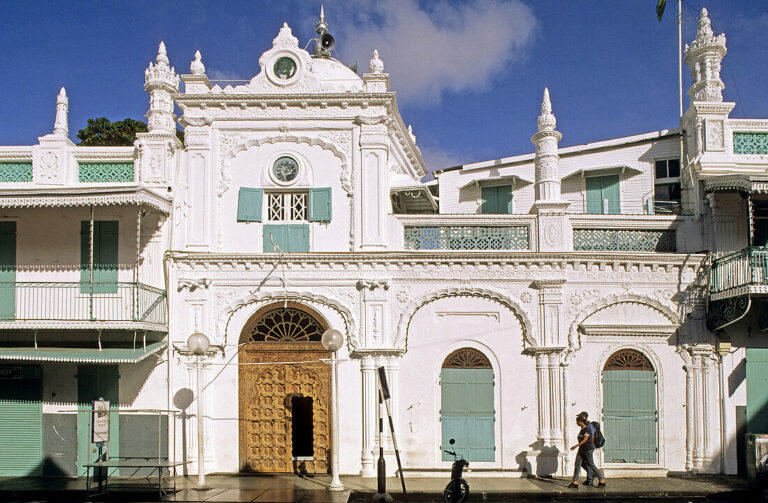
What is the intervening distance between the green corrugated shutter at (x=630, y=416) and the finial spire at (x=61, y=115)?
46.7 feet

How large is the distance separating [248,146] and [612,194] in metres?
9.88

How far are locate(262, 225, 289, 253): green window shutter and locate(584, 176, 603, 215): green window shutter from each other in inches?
336

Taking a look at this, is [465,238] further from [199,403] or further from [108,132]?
[108,132]

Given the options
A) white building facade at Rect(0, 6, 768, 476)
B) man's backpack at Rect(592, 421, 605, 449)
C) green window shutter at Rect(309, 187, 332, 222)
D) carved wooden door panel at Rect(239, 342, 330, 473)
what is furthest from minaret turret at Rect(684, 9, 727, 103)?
carved wooden door panel at Rect(239, 342, 330, 473)

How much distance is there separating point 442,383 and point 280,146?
6.84 metres

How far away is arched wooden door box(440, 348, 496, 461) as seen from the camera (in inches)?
713

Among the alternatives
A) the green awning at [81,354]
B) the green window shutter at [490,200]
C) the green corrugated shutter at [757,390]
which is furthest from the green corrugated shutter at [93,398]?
the green corrugated shutter at [757,390]

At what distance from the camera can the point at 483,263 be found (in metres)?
18.6

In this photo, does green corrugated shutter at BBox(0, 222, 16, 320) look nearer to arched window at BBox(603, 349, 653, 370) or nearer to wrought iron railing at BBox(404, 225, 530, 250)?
wrought iron railing at BBox(404, 225, 530, 250)

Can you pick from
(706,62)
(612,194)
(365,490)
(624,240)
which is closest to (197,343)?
(365,490)

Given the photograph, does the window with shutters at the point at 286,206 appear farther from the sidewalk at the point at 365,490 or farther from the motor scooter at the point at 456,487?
the motor scooter at the point at 456,487

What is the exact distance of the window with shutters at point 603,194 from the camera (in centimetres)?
2156

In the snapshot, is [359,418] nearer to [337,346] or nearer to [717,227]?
[337,346]

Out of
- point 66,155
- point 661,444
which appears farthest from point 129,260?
point 661,444
